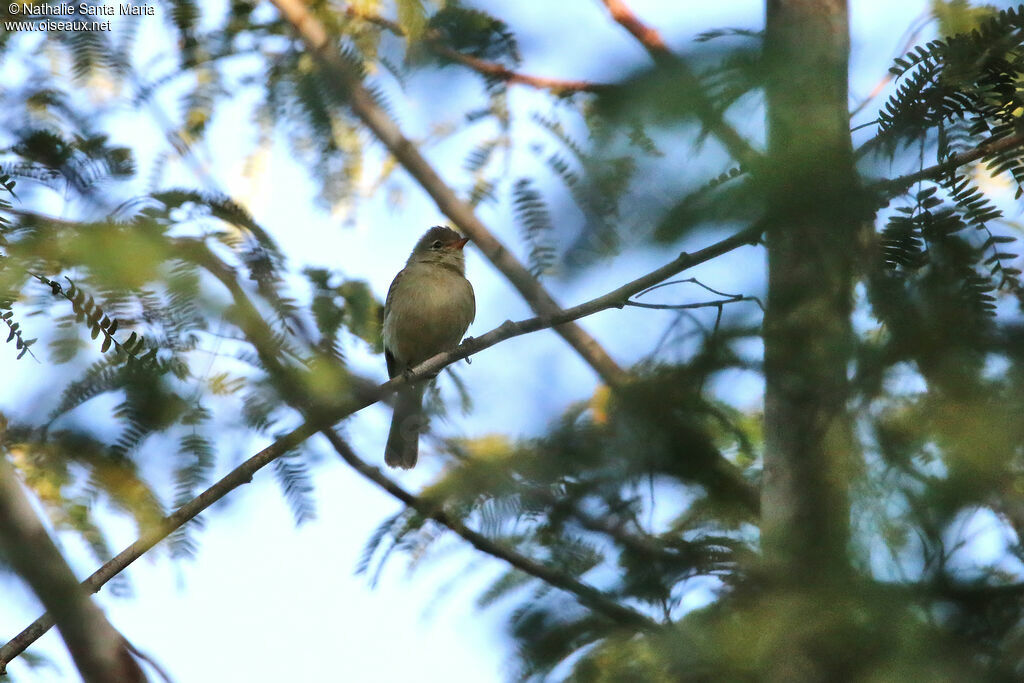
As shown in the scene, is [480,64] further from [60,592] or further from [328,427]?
[60,592]

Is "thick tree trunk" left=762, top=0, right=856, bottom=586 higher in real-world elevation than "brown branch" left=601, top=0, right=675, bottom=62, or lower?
lower

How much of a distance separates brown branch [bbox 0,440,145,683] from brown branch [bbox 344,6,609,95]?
5.36 ft

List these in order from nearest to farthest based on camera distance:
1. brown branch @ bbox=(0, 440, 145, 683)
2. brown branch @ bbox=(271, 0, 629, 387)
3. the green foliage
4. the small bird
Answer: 1. the green foliage
2. brown branch @ bbox=(271, 0, 629, 387)
3. brown branch @ bbox=(0, 440, 145, 683)
4. the small bird

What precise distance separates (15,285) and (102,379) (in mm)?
565

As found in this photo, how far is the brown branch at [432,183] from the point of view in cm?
189

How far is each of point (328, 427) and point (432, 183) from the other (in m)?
3.38

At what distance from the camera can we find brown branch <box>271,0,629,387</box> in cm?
189

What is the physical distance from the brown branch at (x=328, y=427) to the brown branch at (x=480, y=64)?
0.27 metres

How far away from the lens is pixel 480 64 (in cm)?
251

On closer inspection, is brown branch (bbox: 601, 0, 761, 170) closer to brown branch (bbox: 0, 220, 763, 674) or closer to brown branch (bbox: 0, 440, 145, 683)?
brown branch (bbox: 0, 220, 763, 674)

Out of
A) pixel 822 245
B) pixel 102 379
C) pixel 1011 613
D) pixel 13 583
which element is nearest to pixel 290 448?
pixel 102 379

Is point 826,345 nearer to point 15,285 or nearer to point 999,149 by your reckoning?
point 999,149

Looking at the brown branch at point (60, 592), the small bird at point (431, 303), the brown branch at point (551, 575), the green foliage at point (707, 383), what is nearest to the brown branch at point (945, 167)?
the green foliage at point (707, 383)

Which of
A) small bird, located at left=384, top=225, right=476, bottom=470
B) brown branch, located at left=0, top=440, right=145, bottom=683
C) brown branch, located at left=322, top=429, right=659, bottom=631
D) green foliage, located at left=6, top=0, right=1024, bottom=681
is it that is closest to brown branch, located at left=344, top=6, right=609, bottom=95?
green foliage, located at left=6, top=0, right=1024, bottom=681
